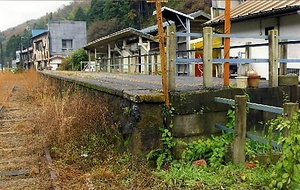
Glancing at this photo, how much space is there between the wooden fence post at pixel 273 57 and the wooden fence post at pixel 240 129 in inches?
62.8

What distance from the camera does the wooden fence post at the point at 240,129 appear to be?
4566 millimetres

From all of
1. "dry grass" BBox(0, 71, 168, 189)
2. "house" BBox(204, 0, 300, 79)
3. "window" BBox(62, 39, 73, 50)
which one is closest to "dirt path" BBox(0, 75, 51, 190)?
"dry grass" BBox(0, 71, 168, 189)

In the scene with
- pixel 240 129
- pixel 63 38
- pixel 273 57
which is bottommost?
pixel 240 129

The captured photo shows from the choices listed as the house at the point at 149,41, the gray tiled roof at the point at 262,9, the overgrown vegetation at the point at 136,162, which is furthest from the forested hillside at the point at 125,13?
the overgrown vegetation at the point at 136,162

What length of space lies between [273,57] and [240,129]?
6.07 ft

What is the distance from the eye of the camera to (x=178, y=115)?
497 cm

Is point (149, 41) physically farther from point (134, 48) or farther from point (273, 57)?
point (273, 57)

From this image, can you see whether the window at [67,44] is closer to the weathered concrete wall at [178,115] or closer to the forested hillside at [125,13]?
the forested hillside at [125,13]

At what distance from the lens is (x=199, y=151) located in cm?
501

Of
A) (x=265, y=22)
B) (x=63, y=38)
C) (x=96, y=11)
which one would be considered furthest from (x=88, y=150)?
(x=96, y=11)

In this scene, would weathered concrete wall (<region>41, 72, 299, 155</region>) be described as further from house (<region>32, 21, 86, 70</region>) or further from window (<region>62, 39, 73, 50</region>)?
window (<region>62, 39, 73, 50</region>)

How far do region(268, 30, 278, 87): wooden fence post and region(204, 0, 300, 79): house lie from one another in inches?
199

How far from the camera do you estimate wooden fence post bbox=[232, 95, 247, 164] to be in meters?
4.57

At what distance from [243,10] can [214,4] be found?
5081 mm
